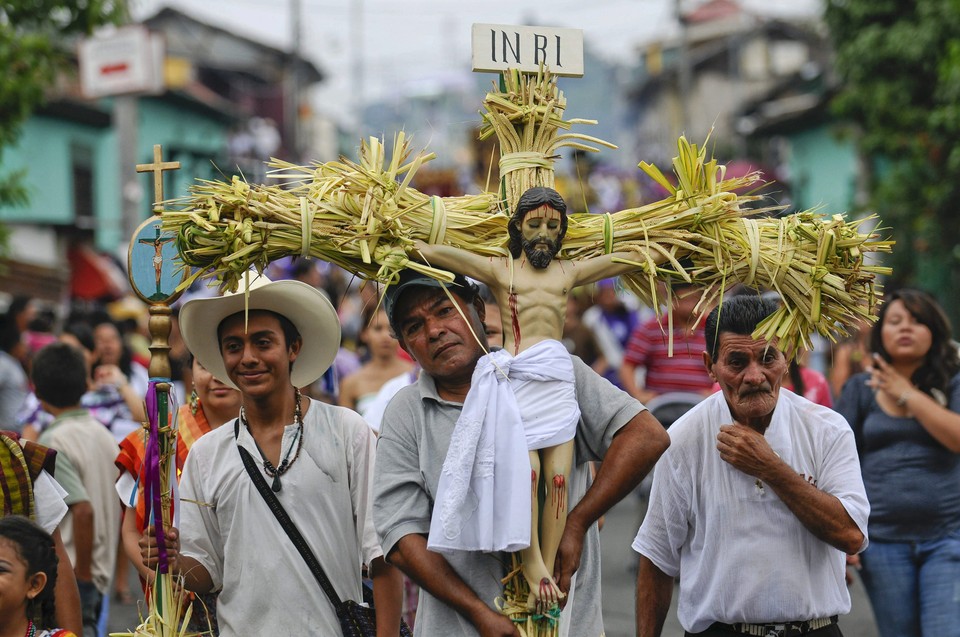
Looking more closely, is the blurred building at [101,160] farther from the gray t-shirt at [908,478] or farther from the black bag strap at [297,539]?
the black bag strap at [297,539]

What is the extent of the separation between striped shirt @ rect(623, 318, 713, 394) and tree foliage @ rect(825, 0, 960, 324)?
863cm

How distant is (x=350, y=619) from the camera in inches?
185

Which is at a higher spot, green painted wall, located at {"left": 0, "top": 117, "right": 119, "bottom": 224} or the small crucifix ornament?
green painted wall, located at {"left": 0, "top": 117, "right": 119, "bottom": 224}

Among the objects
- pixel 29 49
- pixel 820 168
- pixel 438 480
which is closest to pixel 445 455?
pixel 438 480

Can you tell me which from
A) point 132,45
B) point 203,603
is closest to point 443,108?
point 132,45

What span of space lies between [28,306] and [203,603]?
34.2ft

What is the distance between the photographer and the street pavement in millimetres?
8745

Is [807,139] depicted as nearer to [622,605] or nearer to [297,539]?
[622,605]

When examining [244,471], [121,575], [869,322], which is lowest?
[121,575]

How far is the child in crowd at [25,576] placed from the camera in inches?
178

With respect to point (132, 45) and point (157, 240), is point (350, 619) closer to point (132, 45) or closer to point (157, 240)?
point (157, 240)

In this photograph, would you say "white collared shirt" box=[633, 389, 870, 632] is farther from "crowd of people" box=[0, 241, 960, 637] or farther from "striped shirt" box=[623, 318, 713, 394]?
"striped shirt" box=[623, 318, 713, 394]

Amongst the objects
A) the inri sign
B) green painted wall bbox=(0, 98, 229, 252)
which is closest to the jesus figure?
the inri sign

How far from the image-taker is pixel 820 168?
3506 centimetres
